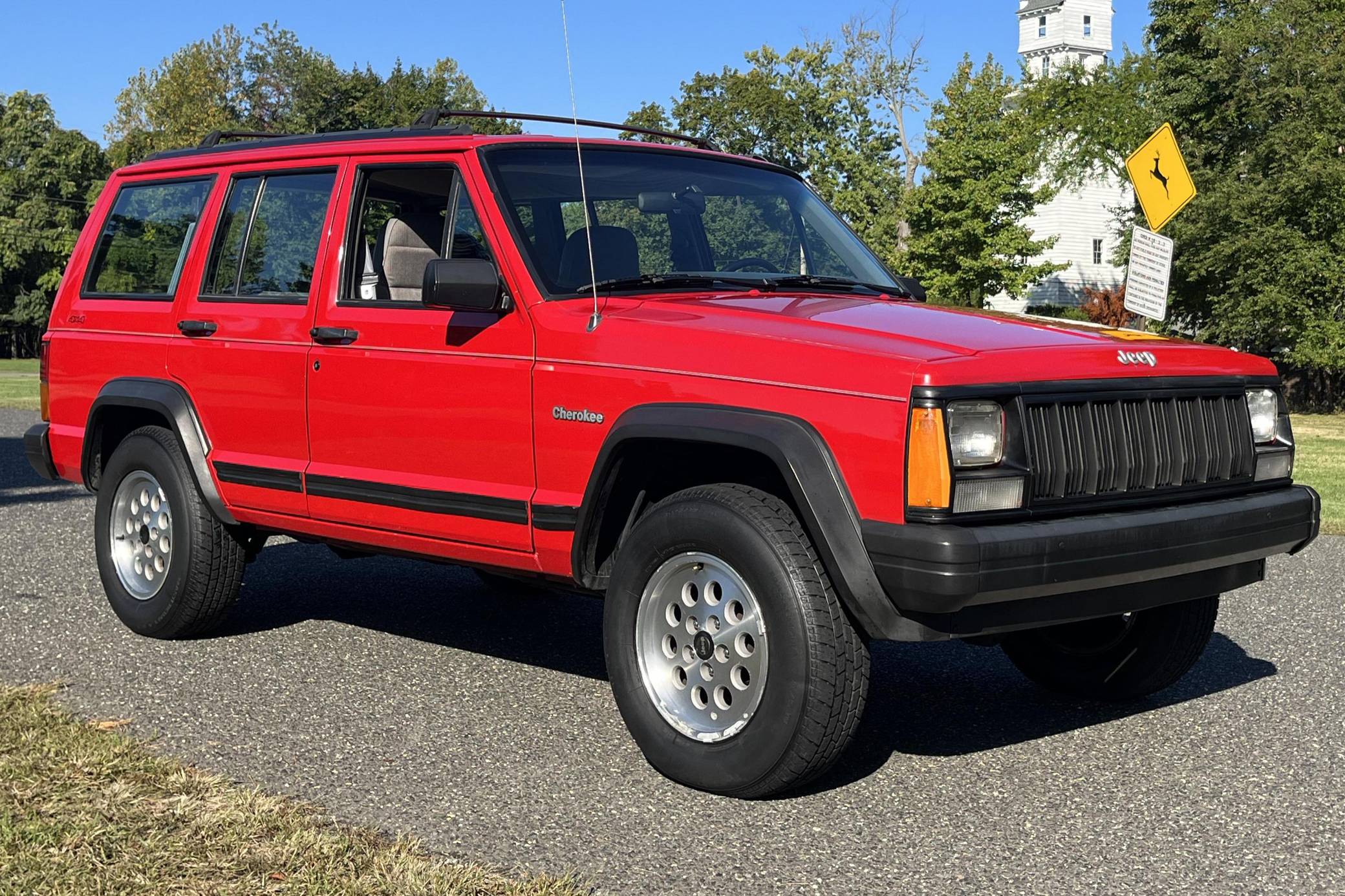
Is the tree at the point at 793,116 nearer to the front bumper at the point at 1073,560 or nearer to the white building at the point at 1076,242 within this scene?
the white building at the point at 1076,242

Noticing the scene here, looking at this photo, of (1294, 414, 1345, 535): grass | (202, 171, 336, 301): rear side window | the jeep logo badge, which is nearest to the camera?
the jeep logo badge

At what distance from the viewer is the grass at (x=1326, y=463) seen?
11898mm

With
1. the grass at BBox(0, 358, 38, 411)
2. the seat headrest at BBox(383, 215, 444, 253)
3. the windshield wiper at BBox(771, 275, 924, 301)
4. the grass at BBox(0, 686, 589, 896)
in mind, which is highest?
the seat headrest at BBox(383, 215, 444, 253)

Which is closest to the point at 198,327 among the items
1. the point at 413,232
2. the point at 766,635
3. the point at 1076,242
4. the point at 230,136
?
the point at 413,232

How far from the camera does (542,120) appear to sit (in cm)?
651

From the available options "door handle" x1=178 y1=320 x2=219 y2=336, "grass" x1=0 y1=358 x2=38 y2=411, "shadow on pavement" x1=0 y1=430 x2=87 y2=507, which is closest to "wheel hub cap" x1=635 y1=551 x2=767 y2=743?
"door handle" x1=178 y1=320 x2=219 y2=336

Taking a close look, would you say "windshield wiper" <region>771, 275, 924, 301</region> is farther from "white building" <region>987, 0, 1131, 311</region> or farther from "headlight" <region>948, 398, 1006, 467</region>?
"white building" <region>987, 0, 1131, 311</region>

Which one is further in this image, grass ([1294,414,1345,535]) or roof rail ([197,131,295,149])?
grass ([1294,414,1345,535])

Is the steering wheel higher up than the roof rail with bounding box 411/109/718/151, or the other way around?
the roof rail with bounding box 411/109/718/151

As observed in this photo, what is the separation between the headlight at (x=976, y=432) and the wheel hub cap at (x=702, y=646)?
77cm

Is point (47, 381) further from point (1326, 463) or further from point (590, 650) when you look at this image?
point (1326, 463)

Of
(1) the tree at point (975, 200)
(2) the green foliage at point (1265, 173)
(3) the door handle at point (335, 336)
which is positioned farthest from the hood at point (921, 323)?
(1) the tree at point (975, 200)

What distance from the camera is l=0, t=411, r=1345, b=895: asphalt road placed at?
4.04m

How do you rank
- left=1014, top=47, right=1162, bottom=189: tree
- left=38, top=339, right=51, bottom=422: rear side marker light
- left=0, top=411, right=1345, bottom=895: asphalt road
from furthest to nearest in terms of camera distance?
left=1014, top=47, right=1162, bottom=189: tree, left=38, top=339, right=51, bottom=422: rear side marker light, left=0, top=411, right=1345, bottom=895: asphalt road
